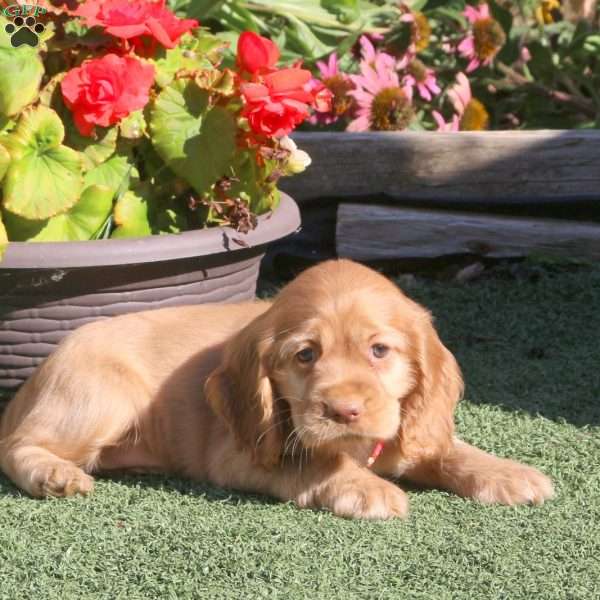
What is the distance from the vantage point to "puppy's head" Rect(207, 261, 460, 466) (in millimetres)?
3045

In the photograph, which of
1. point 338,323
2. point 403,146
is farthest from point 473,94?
point 338,323

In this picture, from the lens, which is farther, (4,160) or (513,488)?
(4,160)

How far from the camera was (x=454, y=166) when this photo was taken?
17.9 ft

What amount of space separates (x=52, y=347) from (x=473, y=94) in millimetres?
3213

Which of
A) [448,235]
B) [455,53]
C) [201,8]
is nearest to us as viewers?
[201,8]

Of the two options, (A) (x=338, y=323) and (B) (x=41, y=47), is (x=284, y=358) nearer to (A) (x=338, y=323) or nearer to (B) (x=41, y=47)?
(A) (x=338, y=323)

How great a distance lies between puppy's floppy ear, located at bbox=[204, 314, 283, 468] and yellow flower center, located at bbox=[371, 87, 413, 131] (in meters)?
2.57

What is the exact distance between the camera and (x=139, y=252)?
3.61 metres

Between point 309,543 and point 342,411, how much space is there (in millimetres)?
345

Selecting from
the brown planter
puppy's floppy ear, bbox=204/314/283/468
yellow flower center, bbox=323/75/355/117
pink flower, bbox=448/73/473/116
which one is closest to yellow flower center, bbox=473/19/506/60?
pink flower, bbox=448/73/473/116

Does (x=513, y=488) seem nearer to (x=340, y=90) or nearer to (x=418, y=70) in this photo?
(x=340, y=90)

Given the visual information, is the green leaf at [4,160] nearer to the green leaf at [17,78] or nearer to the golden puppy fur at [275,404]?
the green leaf at [17,78]

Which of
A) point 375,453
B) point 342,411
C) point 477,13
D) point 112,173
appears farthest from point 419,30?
point 342,411

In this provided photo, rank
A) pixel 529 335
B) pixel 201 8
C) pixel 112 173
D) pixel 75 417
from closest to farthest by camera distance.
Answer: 1. pixel 75 417
2. pixel 112 173
3. pixel 529 335
4. pixel 201 8
